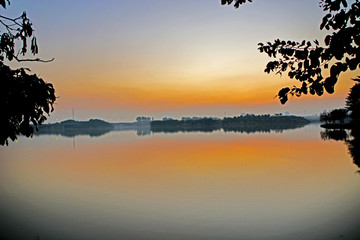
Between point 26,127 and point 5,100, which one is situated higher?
point 5,100

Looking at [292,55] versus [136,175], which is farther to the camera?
[136,175]

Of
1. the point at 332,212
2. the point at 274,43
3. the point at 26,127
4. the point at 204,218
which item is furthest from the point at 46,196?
the point at 274,43

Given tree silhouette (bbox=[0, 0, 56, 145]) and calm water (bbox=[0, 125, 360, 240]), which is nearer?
tree silhouette (bbox=[0, 0, 56, 145])

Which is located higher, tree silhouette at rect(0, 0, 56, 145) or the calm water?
tree silhouette at rect(0, 0, 56, 145)

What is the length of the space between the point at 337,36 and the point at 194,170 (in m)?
23.0

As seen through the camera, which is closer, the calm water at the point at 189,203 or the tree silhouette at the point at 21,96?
the tree silhouette at the point at 21,96

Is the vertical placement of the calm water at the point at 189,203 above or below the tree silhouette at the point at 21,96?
below

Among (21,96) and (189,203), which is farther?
(189,203)

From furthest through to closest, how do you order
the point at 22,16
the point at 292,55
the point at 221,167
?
the point at 221,167, the point at 22,16, the point at 292,55

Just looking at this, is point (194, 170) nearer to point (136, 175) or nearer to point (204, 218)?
point (136, 175)

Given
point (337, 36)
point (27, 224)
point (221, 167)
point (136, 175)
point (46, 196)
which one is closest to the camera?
point (337, 36)

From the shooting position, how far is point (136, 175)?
24734mm

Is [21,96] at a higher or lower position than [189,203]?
higher

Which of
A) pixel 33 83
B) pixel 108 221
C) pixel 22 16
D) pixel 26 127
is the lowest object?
pixel 108 221
